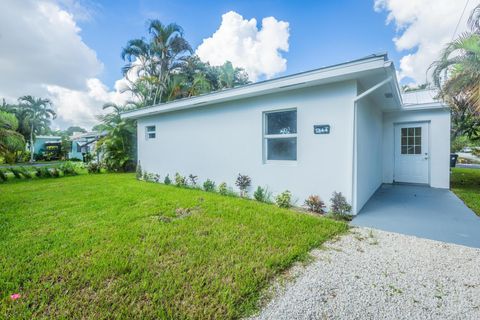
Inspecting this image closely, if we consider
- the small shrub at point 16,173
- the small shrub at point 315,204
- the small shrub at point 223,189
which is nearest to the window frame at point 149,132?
the small shrub at point 223,189

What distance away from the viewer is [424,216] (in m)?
4.34

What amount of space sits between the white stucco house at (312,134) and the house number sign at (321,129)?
0.07ft

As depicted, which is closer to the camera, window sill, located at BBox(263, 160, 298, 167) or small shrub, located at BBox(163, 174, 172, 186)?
window sill, located at BBox(263, 160, 298, 167)

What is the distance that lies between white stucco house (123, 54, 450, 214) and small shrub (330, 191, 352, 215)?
0.44ft

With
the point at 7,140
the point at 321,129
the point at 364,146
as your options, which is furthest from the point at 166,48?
the point at 364,146

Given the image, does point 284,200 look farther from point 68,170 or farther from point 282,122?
point 68,170

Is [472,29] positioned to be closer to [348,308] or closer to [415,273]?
[415,273]

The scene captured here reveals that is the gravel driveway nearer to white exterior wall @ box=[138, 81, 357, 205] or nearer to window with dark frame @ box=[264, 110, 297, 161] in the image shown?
white exterior wall @ box=[138, 81, 357, 205]

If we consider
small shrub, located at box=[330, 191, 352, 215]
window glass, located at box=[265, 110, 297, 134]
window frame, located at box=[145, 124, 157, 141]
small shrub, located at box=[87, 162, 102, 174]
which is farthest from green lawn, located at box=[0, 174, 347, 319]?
small shrub, located at box=[87, 162, 102, 174]

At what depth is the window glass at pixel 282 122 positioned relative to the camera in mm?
5260

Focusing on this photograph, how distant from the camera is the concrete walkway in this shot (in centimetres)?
353

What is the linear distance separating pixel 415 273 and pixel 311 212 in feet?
7.51

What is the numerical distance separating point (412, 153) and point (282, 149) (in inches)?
210


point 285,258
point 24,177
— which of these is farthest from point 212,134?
point 24,177
